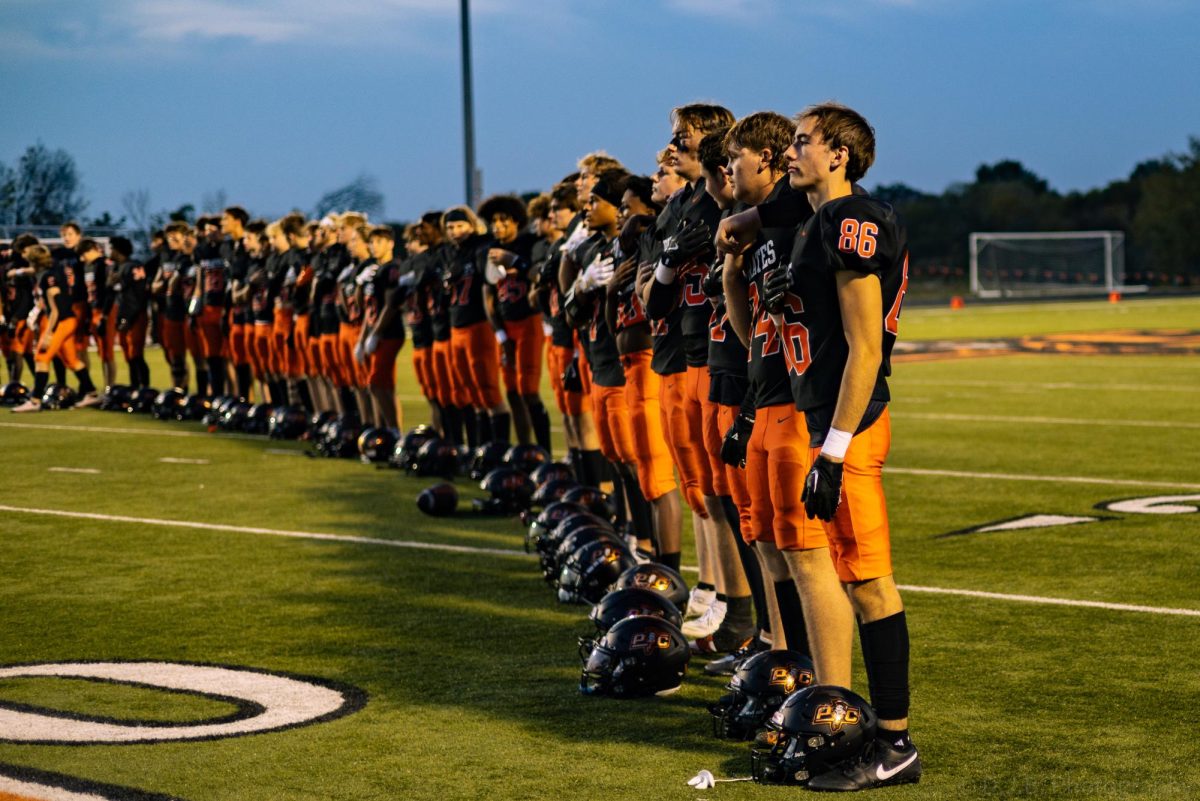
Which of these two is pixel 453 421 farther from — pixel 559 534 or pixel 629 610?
pixel 629 610

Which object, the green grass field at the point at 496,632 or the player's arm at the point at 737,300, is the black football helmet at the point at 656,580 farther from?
the player's arm at the point at 737,300

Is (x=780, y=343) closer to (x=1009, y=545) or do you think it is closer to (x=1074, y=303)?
(x=1009, y=545)

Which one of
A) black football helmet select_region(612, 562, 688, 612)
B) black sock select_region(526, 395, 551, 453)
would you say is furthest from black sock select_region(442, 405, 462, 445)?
black football helmet select_region(612, 562, 688, 612)

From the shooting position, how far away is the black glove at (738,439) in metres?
5.45

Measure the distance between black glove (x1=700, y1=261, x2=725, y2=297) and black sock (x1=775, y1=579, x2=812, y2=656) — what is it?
1.05 metres

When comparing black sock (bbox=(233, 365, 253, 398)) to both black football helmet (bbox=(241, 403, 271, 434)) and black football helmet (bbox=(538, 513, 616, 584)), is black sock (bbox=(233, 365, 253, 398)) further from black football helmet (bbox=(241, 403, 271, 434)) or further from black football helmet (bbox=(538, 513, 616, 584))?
black football helmet (bbox=(538, 513, 616, 584))

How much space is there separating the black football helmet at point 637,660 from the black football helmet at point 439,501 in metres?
4.58

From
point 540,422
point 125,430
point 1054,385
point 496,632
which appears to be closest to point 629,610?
point 496,632

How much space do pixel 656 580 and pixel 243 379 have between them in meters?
11.2

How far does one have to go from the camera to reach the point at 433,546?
9.16 m

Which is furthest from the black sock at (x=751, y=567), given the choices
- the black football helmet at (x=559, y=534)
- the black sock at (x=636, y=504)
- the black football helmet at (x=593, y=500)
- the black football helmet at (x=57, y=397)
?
the black football helmet at (x=57, y=397)

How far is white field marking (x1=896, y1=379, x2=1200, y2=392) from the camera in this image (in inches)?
709

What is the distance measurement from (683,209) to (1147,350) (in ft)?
64.6

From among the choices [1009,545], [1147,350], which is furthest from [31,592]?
[1147,350]
